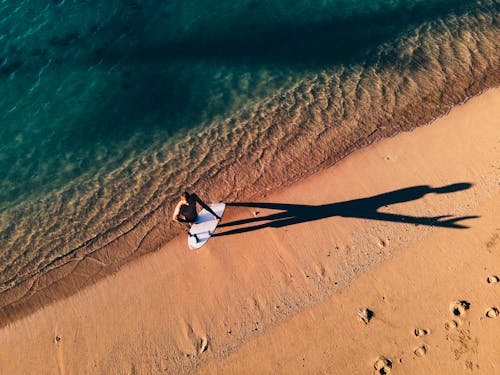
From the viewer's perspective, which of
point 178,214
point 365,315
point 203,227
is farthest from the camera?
point 203,227

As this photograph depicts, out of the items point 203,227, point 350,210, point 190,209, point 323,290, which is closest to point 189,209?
point 190,209

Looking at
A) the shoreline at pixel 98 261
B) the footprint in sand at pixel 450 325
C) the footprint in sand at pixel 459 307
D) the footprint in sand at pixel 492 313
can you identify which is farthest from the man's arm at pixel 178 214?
the footprint in sand at pixel 492 313

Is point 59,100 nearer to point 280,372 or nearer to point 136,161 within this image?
point 136,161

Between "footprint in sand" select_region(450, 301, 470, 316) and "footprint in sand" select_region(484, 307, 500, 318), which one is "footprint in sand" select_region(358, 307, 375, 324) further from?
"footprint in sand" select_region(484, 307, 500, 318)

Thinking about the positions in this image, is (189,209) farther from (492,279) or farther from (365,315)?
(492,279)

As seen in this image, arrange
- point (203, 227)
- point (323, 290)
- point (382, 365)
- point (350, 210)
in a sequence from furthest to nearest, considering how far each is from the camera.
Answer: point (350, 210) → point (203, 227) → point (323, 290) → point (382, 365)
